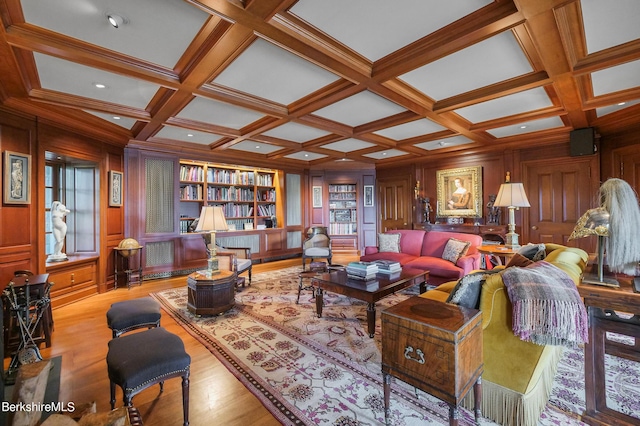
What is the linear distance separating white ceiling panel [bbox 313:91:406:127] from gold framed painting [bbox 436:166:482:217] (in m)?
2.93

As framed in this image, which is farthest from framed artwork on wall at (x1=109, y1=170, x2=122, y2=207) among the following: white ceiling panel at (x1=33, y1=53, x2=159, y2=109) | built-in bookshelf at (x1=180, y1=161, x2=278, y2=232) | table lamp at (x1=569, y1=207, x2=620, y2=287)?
table lamp at (x1=569, y1=207, x2=620, y2=287)

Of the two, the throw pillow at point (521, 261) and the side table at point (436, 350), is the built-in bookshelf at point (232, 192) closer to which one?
the side table at point (436, 350)

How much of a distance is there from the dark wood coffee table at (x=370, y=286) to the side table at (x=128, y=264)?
131 inches

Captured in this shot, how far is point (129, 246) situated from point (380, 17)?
187 inches

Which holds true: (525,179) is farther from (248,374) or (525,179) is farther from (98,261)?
(98,261)

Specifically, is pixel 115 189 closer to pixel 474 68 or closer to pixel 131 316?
pixel 131 316

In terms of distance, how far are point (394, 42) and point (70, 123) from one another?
4.19 m

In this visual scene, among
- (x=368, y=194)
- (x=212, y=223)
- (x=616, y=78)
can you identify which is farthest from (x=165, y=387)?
(x=368, y=194)

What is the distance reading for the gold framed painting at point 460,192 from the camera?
19.0 ft

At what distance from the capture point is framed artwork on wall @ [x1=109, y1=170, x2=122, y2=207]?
14.8 ft

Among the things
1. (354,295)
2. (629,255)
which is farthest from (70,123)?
(629,255)

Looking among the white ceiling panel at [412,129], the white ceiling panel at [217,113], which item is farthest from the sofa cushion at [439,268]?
the white ceiling panel at [217,113]

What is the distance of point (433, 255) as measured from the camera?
14.9 ft

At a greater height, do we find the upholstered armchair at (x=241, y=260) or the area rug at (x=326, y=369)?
the upholstered armchair at (x=241, y=260)
